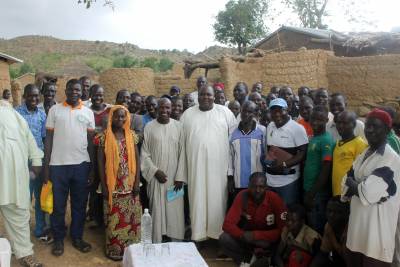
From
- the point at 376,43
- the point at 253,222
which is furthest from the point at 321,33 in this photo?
the point at 253,222

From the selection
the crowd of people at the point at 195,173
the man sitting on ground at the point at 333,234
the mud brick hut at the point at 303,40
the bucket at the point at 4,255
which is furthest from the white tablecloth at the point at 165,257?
the mud brick hut at the point at 303,40

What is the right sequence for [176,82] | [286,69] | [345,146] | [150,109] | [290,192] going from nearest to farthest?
[345,146]
[290,192]
[150,109]
[286,69]
[176,82]

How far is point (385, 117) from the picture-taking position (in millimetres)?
3037

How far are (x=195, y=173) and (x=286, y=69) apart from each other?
6.34 metres

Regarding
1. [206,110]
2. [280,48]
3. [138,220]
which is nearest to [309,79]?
[280,48]

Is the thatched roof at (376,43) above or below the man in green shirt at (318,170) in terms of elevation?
above

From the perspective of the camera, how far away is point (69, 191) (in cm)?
470

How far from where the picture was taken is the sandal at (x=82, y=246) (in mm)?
4684

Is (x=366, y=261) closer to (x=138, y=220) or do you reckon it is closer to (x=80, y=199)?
(x=138, y=220)

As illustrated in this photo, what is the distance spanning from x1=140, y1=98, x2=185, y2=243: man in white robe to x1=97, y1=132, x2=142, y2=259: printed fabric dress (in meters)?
0.25

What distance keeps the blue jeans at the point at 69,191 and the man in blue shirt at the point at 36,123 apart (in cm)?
31

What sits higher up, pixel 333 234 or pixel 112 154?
pixel 112 154

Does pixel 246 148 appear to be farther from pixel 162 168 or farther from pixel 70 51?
pixel 70 51

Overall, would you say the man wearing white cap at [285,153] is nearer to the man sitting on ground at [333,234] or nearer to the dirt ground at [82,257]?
the man sitting on ground at [333,234]
